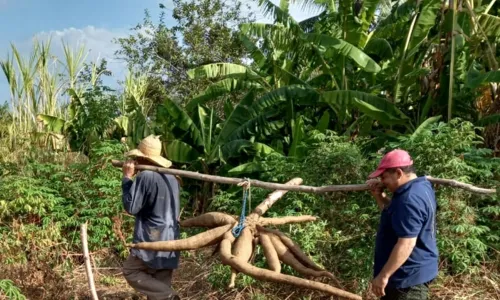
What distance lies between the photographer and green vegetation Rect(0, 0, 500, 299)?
17.5 ft

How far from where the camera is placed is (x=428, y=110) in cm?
753

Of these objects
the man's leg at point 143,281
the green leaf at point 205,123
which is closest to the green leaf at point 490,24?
the green leaf at point 205,123

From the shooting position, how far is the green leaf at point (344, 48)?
771cm

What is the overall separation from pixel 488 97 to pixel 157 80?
9211 mm

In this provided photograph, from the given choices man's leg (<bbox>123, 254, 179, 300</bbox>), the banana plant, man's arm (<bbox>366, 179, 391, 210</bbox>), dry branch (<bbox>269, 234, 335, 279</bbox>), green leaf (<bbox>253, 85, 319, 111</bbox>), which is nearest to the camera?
man's arm (<bbox>366, 179, 391, 210</bbox>)

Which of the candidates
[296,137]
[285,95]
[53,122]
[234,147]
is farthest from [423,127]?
[53,122]

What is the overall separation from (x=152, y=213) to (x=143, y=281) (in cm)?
54

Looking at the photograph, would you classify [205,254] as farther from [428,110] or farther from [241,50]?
[241,50]

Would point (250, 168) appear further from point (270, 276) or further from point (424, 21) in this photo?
point (270, 276)

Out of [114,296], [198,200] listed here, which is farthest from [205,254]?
[198,200]

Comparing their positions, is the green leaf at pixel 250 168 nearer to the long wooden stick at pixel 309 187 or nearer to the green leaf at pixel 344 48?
the green leaf at pixel 344 48

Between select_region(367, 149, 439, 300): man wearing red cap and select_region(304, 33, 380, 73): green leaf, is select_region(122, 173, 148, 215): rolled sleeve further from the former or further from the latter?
select_region(304, 33, 380, 73): green leaf

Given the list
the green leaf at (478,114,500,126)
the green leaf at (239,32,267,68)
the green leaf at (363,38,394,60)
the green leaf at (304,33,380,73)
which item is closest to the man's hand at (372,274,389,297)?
the green leaf at (478,114,500,126)

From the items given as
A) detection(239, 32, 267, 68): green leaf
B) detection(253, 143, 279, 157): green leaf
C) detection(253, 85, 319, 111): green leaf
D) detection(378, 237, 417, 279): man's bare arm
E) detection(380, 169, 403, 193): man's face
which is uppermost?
detection(239, 32, 267, 68): green leaf
